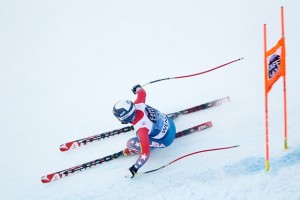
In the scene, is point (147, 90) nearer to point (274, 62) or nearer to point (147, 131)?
point (147, 131)

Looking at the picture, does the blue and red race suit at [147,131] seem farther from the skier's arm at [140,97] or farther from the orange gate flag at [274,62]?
the orange gate flag at [274,62]

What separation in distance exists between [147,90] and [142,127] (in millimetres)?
2086

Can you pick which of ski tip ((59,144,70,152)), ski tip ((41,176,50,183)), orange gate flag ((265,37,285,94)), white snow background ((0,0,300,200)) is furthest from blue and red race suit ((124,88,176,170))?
orange gate flag ((265,37,285,94))

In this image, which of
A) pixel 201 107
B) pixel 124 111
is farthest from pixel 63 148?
pixel 201 107

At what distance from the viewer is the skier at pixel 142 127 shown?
20.0 ft

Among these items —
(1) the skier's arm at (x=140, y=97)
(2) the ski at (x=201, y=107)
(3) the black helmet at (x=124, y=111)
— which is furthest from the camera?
(2) the ski at (x=201, y=107)

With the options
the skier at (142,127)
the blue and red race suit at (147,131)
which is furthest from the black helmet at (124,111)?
A: the blue and red race suit at (147,131)

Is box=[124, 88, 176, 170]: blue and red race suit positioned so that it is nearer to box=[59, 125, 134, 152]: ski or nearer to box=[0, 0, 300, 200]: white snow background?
box=[0, 0, 300, 200]: white snow background

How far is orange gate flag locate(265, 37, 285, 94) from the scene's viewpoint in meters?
5.29

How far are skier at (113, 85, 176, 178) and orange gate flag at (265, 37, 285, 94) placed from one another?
213 centimetres

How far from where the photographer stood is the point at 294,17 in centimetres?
881

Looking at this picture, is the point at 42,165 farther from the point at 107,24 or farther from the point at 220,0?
the point at 220,0

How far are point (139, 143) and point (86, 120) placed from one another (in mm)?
1724

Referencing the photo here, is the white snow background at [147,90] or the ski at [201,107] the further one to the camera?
the ski at [201,107]
